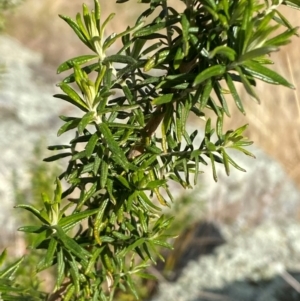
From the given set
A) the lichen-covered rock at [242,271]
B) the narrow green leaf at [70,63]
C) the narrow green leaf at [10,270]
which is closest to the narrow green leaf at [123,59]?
the narrow green leaf at [70,63]

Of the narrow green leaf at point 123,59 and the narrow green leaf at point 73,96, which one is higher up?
the narrow green leaf at point 123,59

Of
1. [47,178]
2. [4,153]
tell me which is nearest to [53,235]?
[47,178]

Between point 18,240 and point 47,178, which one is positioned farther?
point 18,240

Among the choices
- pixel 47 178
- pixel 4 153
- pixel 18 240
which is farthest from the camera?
pixel 4 153

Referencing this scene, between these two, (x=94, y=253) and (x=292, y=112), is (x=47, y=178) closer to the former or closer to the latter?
(x=94, y=253)

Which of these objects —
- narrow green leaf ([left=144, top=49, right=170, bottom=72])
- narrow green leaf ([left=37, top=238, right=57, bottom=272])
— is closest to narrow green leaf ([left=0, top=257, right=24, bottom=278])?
narrow green leaf ([left=37, top=238, right=57, bottom=272])

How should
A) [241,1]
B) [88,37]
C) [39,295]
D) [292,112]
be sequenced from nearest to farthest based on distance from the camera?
1. [241,1]
2. [88,37]
3. [39,295]
4. [292,112]

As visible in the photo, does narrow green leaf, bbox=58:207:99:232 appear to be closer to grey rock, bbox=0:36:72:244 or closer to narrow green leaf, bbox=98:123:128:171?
narrow green leaf, bbox=98:123:128:171

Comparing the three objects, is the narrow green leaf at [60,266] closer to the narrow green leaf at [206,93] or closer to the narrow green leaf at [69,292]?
the narrow green leaf at [69,292]

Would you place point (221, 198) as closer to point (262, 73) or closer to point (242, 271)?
point (242, 271)
